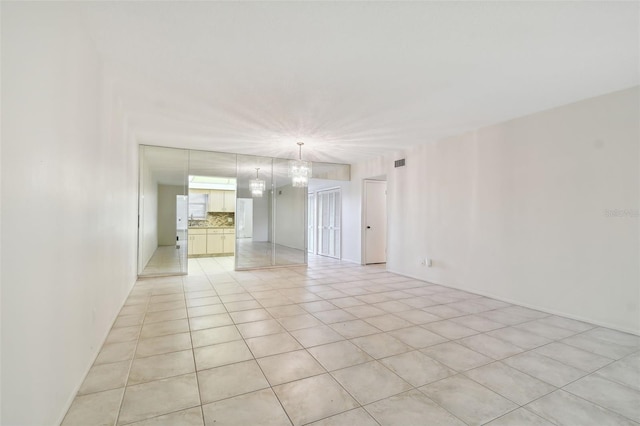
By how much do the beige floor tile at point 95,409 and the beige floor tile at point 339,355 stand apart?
4.87 feet

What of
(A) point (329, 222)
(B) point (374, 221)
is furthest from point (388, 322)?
(A) point (329, 222)

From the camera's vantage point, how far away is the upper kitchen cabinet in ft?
30.6

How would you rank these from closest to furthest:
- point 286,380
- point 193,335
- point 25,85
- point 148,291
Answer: point 25,85
point 286,380
point 193,335
point 148,291

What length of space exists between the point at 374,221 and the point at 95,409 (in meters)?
6.63

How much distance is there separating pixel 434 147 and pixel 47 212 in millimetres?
5531

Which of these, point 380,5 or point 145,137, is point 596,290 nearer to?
point 380,5

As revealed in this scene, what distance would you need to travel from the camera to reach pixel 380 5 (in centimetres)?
201

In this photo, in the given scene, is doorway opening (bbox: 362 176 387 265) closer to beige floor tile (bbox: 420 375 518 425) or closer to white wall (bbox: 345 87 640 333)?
white wall (bbox: 345 87 640 333)

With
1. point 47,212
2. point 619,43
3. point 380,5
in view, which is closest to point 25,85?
point 47,212

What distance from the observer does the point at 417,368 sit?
2.41 m

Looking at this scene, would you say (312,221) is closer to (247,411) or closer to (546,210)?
(546,210)

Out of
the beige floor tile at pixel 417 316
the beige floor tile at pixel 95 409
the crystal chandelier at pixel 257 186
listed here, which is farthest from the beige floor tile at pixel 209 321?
the crystal chandelier at pixel 257 186

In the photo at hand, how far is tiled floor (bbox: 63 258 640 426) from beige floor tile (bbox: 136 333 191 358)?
0.02 metres

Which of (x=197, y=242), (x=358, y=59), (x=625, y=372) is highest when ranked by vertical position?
(x=358, y=59)
